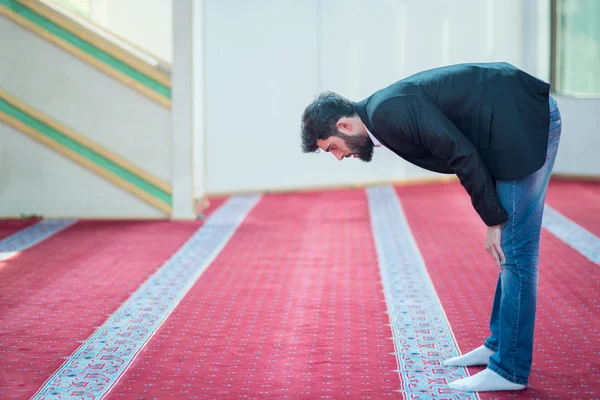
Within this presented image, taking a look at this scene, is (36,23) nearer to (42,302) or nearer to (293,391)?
(42,302)

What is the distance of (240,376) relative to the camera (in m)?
2.69

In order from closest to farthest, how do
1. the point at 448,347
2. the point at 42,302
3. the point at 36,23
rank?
the point at 448,347 < the point at 42,302 < the point at 36,23

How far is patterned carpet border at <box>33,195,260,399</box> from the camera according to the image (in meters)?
2.63

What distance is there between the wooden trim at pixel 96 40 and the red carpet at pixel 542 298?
2.08m

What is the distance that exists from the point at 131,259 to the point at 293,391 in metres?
2.30

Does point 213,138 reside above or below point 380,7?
below

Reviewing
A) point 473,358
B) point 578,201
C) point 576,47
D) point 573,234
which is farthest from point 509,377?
point 576,47

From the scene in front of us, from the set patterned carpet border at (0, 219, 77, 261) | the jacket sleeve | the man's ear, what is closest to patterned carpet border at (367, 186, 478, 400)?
the jacket sleeve

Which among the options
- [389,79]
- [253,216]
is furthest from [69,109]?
[389,79]

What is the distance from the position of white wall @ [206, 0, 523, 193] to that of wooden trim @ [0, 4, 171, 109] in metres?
1.23

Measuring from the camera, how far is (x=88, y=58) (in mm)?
5863

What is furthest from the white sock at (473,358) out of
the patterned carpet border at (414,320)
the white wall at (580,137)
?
the white wall at (580,137)

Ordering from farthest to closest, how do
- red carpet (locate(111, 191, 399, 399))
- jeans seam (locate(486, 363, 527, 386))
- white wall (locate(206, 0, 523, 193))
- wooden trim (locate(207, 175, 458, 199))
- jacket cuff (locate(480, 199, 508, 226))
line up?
1. wooden trim (locate(207, 175, 458, 199))
2. white wall (locate(206, 0, 523, 193))
3. red carpet (locate(111, 191, 399, 399))
4. jeans seam (locate(486, 363, 527, 386))
5. jacket cuff (locate(480, 199, 508, 226))

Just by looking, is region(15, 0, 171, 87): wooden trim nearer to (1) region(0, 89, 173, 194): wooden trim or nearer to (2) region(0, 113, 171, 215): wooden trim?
(1) region(0, 89, 173, 194): wooden trim
